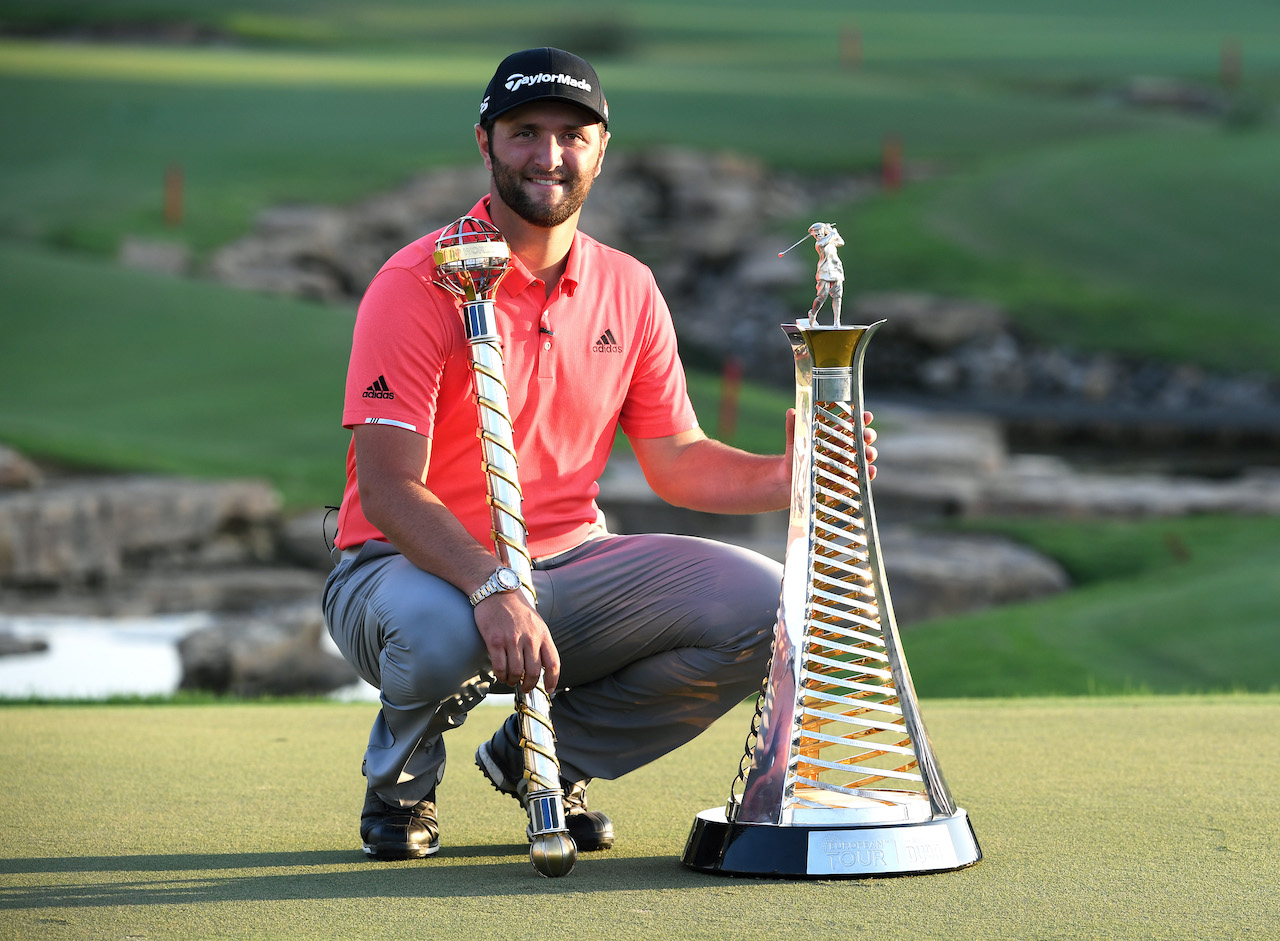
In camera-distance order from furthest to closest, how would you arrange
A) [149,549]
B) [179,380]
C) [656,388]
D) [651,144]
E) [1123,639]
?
[651,144]
[179,380]
[149,549]
[1123,639]
[656,388]

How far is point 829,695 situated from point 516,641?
1.75 ft

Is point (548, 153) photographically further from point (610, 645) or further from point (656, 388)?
point (610, 645)

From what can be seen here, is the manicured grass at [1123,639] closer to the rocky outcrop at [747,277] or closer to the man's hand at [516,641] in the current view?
the man's hand at [516,641]

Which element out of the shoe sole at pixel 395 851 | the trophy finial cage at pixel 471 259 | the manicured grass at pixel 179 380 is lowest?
the shoe sole at pixel 395 851

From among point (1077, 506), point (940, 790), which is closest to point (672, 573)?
point (940, 790)

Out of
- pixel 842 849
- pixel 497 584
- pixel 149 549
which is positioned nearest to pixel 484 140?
pixel 497 584

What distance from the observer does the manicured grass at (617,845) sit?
2.48 meters

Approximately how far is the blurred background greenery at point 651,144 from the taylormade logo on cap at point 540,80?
4.43 m

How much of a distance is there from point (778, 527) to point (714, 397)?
403cm

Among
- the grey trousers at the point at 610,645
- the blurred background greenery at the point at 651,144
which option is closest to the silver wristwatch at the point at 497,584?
the grey trousers at the point at 610,645

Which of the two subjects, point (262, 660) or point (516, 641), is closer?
point (516, 641)

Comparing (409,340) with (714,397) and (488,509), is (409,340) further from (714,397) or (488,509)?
(714,397)

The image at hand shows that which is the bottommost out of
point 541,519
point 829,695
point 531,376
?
point 829,695

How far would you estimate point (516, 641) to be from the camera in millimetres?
2805
